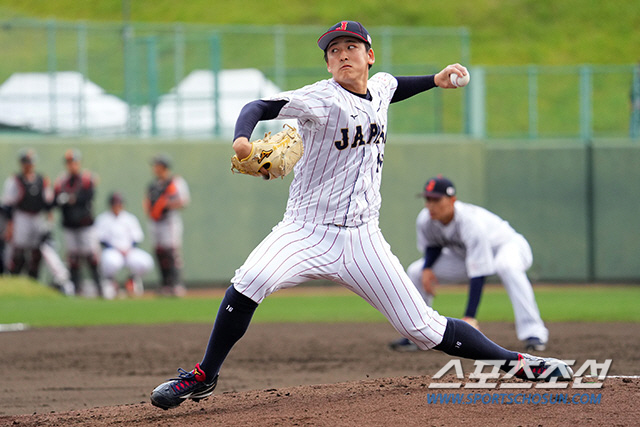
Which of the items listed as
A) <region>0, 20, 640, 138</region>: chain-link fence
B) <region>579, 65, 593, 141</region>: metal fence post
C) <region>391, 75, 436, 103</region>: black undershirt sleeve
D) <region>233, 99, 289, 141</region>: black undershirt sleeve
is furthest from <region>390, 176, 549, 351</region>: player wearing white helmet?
<region>579, 65, 593, 141</region>: metal fence post

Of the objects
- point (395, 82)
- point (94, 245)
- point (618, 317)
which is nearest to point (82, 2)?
point (94, 245)

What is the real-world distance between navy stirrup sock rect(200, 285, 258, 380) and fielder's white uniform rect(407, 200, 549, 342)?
299cm

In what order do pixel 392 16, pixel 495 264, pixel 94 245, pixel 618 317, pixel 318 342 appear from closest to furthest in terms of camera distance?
pixel 495 264 → pixel 318 342 → pixel 618 317 → pixel 94 245 → pixel 392 16

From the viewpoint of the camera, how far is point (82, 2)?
36688 mm

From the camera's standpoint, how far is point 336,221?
14.6 feet

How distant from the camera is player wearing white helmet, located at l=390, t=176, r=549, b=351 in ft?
23.0

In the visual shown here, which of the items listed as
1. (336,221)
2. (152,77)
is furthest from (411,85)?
(152,77)

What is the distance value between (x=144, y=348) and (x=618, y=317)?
210 inches

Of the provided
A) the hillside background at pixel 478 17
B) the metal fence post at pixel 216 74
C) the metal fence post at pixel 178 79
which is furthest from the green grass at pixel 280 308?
the hillside background at pixel 478 17

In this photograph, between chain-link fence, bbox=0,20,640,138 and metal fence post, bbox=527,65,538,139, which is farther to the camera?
metal fence post, bbox=527,65,538,139

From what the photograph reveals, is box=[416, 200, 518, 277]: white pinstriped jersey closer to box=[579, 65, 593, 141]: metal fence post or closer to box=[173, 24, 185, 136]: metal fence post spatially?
box=[173, 24, 185, 136]: metal fence post

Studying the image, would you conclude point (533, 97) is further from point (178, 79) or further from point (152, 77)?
point (152, 77)

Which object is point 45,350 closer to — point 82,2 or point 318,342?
point 318,342

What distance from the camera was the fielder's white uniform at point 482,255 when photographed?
709 cm
